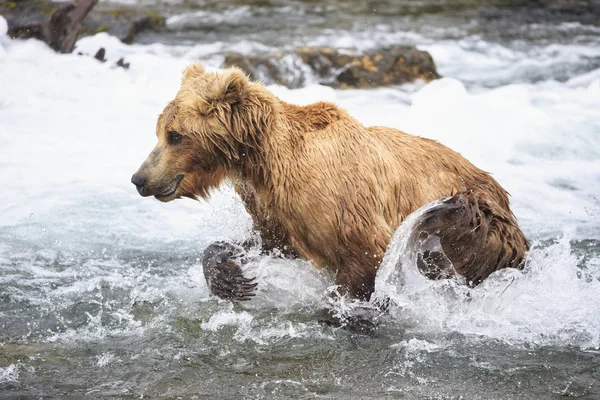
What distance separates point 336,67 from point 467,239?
6844 mm

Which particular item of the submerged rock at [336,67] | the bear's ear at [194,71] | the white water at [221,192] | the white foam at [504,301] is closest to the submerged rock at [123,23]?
the white water at [221,192]

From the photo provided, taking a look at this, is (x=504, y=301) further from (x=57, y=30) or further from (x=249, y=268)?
(x=57, y=30)

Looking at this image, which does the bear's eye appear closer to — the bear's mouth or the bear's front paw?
the bear's mouth

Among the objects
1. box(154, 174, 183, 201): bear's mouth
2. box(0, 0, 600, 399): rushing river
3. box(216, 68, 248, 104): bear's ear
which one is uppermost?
box(216, 68, 248, 104): bear's ear

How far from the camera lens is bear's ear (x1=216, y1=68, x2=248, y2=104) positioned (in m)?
4.75

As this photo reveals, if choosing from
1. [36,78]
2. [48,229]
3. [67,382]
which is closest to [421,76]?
[36,78]

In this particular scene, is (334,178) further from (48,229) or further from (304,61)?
(304,61)

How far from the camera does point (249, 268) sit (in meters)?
5.37

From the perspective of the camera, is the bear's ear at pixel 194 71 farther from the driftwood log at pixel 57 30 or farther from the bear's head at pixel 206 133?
the driftwood log at pixel 57 30

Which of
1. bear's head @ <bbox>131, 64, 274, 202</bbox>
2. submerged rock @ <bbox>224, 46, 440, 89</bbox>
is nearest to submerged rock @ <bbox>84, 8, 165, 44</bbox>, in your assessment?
submerged rock @ <bbox>224, 46, 440, 89</bbox>

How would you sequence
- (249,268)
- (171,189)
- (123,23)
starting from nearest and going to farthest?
(171,189) → (249,268) → (123,23)

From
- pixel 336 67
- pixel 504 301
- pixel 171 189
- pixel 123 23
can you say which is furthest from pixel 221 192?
pixel 123 23

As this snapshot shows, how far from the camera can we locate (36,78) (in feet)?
32.5

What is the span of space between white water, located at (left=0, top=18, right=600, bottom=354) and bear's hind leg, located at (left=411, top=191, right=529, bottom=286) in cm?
10
